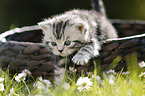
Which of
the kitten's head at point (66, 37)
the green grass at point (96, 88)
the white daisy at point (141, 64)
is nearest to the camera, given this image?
the green grass at point (96, 88)

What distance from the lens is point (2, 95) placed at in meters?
1.05

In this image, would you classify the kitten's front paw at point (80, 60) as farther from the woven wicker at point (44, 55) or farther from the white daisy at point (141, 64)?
the white daisy at point (141, 64)

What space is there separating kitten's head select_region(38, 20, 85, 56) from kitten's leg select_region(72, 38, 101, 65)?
0.06m

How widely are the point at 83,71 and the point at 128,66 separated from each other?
296mm

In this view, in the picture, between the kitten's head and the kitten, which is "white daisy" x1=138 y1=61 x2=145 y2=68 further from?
the kitten's head

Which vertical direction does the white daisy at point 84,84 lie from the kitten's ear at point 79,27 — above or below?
below

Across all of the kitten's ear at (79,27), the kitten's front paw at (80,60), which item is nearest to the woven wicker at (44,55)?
the kitten's front paw at (80,60)

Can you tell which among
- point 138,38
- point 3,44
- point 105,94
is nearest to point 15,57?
point 3,44

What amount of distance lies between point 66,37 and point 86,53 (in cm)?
18

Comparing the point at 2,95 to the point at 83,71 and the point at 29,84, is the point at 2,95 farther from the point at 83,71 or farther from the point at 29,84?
the point at 83,71

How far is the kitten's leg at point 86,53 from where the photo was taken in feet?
4.00

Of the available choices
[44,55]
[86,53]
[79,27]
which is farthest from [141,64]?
[44,55]

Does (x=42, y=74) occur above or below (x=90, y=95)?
above

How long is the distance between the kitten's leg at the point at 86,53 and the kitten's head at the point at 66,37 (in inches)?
2.3
